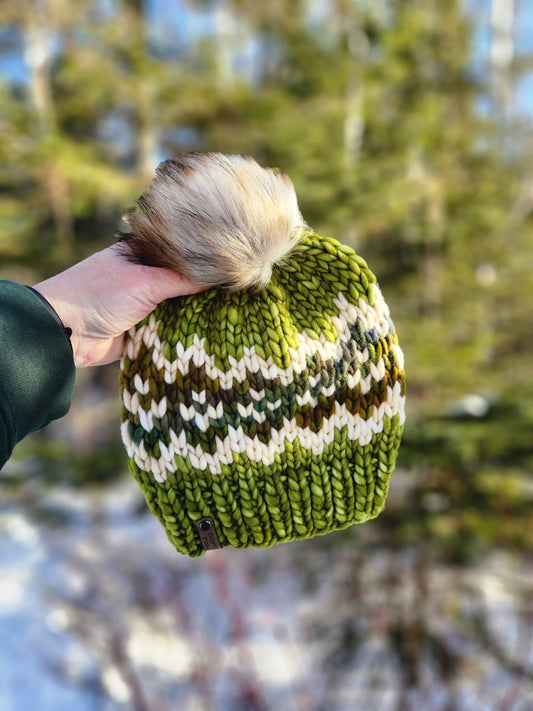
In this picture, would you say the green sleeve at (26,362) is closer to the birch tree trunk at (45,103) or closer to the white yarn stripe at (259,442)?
the white yarn stripe at (259,442)

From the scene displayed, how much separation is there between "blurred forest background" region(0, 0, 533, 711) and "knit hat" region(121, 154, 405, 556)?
225 centimetres

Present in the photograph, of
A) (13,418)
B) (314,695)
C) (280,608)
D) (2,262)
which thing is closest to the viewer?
(13,418)

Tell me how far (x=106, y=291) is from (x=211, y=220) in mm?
182

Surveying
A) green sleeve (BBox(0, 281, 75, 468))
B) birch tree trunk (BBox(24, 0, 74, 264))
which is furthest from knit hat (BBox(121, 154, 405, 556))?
birch tree trunk (BBox(24, 0, 74, 264))

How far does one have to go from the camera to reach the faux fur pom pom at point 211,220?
65cm

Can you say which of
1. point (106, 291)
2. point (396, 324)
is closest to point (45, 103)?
point (396, 324)

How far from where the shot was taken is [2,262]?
3688 mm

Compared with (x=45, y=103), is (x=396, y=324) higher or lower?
lower

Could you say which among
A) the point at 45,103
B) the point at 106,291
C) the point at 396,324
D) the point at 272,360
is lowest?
the point at 396,324

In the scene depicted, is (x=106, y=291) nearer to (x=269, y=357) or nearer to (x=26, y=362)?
(x=26, y=362)

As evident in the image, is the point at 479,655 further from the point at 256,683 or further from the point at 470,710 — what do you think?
the point at 256,683

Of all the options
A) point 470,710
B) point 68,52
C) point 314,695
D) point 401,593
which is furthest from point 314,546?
point 68,52

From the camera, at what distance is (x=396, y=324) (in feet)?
12.1

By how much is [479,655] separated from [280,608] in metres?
1.99
